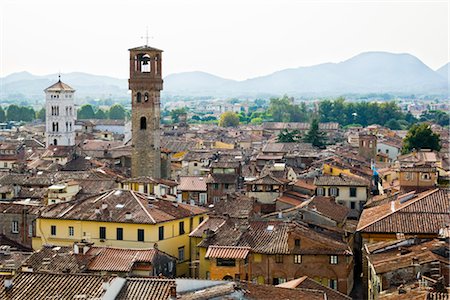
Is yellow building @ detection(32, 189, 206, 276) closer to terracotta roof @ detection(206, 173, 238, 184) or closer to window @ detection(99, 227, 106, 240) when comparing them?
window @ detection(99, 227, 106, 240)

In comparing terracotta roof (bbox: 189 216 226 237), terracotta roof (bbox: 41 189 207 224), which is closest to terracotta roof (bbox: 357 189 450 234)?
terracotta roof (bbox: 189 216 226 237)

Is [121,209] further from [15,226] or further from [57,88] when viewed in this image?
[57,88]

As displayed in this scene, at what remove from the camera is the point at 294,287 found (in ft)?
92.9

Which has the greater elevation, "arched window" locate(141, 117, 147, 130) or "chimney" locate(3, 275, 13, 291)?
"arched window" locate(141, 117, 147, 130)

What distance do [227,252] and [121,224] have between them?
23.1ft

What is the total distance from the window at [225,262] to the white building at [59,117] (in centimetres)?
6884

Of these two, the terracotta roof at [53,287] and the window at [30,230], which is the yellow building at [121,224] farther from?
the terracotta roof at [53,287]

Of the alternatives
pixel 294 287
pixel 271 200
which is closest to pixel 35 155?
pixel 271 200

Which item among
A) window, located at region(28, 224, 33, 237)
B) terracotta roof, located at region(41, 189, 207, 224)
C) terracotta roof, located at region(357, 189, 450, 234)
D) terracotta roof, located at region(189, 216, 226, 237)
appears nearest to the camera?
terracotta roof, located at region(357, 189, 450, 234)

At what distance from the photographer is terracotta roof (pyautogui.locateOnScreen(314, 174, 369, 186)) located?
192ft

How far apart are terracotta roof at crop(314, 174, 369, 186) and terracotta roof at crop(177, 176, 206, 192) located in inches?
295

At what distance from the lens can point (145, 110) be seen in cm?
6762

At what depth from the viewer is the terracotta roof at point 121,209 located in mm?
42094

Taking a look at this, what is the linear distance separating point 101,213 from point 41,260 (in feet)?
28.1
